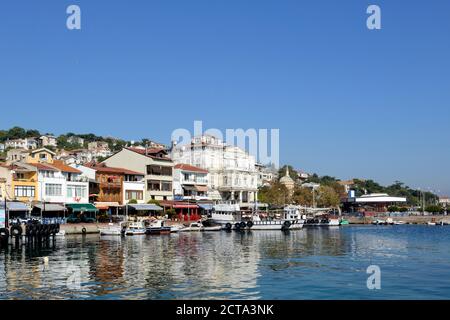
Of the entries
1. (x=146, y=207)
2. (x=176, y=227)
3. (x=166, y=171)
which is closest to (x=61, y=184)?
(x=146, y=207)

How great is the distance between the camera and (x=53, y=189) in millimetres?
76938

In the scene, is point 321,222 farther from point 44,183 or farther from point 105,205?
point 44,183

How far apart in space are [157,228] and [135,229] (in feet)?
10.7

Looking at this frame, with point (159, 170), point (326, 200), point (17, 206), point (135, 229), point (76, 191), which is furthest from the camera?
point (326, 200)

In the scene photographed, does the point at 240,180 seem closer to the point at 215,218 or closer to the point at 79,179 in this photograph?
the point at 215,218

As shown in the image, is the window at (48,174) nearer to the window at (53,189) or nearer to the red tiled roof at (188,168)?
the window at (53,189)

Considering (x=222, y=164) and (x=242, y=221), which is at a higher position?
(x=222, y=164)

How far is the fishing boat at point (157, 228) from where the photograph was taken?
73.6 meters

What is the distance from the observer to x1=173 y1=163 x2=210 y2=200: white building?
10006 centimetres

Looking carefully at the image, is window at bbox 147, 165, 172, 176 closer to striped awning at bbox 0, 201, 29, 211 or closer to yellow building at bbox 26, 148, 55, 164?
yellow building at bbox 26, 148, 55, 164

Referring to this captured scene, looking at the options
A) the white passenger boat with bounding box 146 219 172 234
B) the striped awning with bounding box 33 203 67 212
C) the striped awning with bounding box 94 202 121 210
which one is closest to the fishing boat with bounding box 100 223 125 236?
the white passenger boat with bounding box 146 219 172 234

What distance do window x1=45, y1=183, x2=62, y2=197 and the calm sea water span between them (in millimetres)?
27125

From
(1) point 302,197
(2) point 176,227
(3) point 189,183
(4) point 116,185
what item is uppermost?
(3) point 189,183
